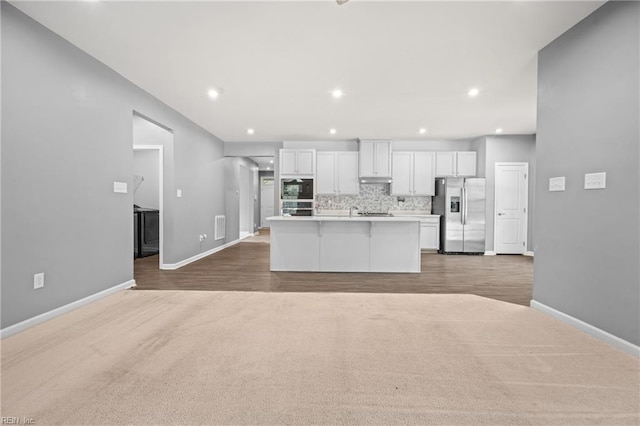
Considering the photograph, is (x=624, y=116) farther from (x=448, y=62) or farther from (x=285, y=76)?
(x=285, y=76)

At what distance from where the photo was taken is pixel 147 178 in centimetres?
706

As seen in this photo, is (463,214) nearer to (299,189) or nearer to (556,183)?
(299,189)

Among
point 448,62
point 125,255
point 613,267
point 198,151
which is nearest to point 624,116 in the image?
Result: point 613,267

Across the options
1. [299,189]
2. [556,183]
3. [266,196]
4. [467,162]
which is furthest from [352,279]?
[266,196]

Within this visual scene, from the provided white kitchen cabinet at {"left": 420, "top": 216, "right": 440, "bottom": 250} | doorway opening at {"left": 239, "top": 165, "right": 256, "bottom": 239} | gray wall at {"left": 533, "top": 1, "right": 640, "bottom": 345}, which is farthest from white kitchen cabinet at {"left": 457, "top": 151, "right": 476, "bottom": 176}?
doorway opening at {"left": 239, "top": 165, "right": 256, "bottom": 239}

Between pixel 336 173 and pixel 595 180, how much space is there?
16.8 feet

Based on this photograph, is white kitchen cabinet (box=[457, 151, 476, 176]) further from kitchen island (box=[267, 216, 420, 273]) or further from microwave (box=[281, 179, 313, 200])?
microwave (box=[281, 179, 313, 200])

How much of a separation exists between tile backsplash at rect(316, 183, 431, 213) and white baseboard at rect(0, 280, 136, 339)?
5.01 m

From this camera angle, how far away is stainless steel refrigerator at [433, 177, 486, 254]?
669cm

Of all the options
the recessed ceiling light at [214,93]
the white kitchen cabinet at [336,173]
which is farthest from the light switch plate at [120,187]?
the white kitchen cabinet at [336,173]

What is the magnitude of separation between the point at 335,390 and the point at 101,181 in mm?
3267

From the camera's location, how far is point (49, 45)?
8.85ft

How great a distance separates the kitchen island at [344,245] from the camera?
477cm

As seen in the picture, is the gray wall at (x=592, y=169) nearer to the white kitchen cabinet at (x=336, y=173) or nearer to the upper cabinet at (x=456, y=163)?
the upper cabinet at (x=456, y=163)
